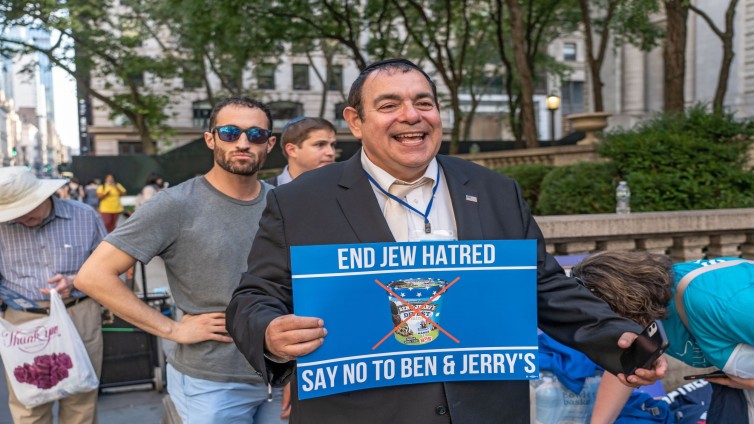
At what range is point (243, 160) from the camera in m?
3.62

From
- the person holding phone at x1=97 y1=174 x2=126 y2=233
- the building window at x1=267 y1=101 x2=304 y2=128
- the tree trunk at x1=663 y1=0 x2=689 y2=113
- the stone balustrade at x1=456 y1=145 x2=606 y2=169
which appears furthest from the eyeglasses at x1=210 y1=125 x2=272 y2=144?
the building window at x1=267 y1=101 x2=304 y2=128

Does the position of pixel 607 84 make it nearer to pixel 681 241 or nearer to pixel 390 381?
pixel 681 241

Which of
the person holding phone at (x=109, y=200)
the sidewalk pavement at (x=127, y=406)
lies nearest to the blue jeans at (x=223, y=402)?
the sidewalk pavement at (x=127, y=406)

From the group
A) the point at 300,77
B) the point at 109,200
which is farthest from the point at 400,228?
the point at 300,77

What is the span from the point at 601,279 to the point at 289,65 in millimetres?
55861

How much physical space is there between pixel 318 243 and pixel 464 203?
521 millimetres

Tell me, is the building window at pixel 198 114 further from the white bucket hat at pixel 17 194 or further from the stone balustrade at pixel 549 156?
the white bucket hat at pixel 17 194

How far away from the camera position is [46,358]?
4.42 m

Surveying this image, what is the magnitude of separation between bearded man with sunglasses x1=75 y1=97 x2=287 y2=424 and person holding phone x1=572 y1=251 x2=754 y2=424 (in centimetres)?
162

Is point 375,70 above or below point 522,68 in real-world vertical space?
below

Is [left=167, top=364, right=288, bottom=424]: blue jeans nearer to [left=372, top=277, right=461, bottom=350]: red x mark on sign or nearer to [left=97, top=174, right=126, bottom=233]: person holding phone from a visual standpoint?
[left=372, top=277, right=461, bottom=350]: red x mark on sign

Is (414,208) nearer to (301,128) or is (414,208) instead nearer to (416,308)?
(416,308)

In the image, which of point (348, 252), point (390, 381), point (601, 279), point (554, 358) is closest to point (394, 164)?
point (348, 252)

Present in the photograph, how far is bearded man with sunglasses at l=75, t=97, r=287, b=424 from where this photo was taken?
3396 millimetres
